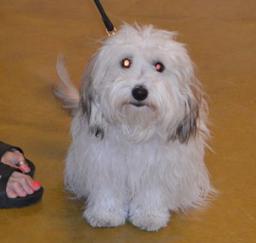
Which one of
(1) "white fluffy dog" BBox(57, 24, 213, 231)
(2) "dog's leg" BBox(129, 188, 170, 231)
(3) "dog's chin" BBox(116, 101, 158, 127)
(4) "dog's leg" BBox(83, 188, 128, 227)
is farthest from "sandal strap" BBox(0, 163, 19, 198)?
(3) "dog's chin" BBox(116, 101, 158, 127)

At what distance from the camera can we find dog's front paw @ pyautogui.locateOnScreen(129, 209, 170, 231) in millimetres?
2416

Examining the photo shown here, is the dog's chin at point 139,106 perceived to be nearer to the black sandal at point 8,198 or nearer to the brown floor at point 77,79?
the brown floor at point 77,79

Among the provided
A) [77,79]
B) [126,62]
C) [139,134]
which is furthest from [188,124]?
[77,79]

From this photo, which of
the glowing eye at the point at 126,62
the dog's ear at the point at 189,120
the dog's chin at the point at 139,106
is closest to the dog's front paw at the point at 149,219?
the dog's ear at the point at 189,120

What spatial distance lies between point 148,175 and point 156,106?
34 cm

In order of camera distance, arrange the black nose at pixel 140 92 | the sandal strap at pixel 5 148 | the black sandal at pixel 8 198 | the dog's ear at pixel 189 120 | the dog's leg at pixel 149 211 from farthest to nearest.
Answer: the sandal strap at pixel 5 148
the black sandal at pixel 8 198
the dog's leg at pixel 149 211
the dog's ear at pixel 189 120
the black nose at pixel 140 92

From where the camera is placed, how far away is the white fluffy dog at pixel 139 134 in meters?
2.11

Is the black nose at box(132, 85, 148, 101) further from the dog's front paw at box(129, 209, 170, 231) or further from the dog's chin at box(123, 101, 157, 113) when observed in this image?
the dog's front paw at box(129, 209, 170, 231)

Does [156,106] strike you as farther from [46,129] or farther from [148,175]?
[46,129]

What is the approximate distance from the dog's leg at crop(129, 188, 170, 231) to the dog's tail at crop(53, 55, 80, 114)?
2.11 feet

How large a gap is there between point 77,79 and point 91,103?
4.46 feet

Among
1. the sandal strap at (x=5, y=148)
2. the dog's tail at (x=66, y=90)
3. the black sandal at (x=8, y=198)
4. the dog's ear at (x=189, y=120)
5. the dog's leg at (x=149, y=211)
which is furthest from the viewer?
the dog's tail at (x=66, y=90)

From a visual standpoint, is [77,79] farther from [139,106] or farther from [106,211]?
[139,106]

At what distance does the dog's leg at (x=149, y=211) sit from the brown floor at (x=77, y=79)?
0.13ft
